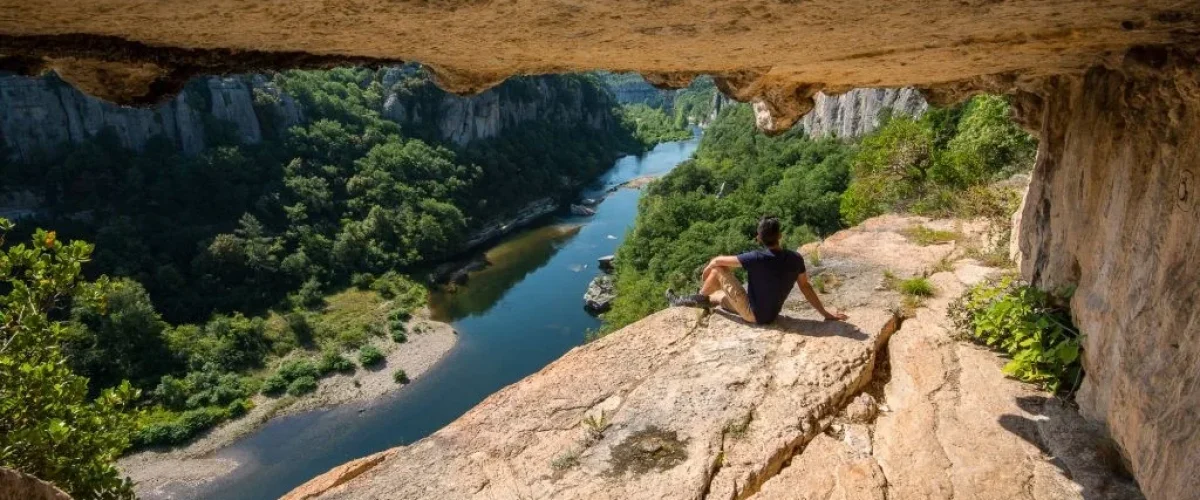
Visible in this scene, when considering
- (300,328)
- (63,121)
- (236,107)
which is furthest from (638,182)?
(63,121)

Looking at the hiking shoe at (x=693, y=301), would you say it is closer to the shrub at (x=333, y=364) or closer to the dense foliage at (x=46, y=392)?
the dense foliage at (x=46, y=392)

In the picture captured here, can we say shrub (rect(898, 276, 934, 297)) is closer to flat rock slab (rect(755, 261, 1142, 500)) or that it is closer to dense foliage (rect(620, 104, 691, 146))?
flat rock slab (rect(755, 261, 1142, 500))

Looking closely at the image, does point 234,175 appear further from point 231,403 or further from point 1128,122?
point 1128,122

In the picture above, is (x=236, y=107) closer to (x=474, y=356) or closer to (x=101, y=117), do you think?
(x=101, y=117)

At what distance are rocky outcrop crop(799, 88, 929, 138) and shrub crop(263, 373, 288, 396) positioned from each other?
91.1 feet

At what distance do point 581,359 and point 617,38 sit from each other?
3.14 m

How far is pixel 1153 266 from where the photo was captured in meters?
3.00

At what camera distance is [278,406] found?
30.1m

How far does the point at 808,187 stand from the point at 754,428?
27295 mm

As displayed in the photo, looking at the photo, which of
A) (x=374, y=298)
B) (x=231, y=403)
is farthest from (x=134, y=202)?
(x=231, y=403)

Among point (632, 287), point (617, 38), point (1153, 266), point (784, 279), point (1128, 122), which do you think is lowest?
point (632, 287)

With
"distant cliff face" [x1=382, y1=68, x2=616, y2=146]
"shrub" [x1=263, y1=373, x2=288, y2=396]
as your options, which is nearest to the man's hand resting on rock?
"shrub" [x1=263, y1=373, x2=288, y2=396]

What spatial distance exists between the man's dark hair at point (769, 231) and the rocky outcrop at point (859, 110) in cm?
2220

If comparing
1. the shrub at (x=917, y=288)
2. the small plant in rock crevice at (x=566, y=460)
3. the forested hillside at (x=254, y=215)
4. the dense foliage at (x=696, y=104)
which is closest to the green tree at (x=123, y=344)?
the forested hillside at (x=254, y=215)
